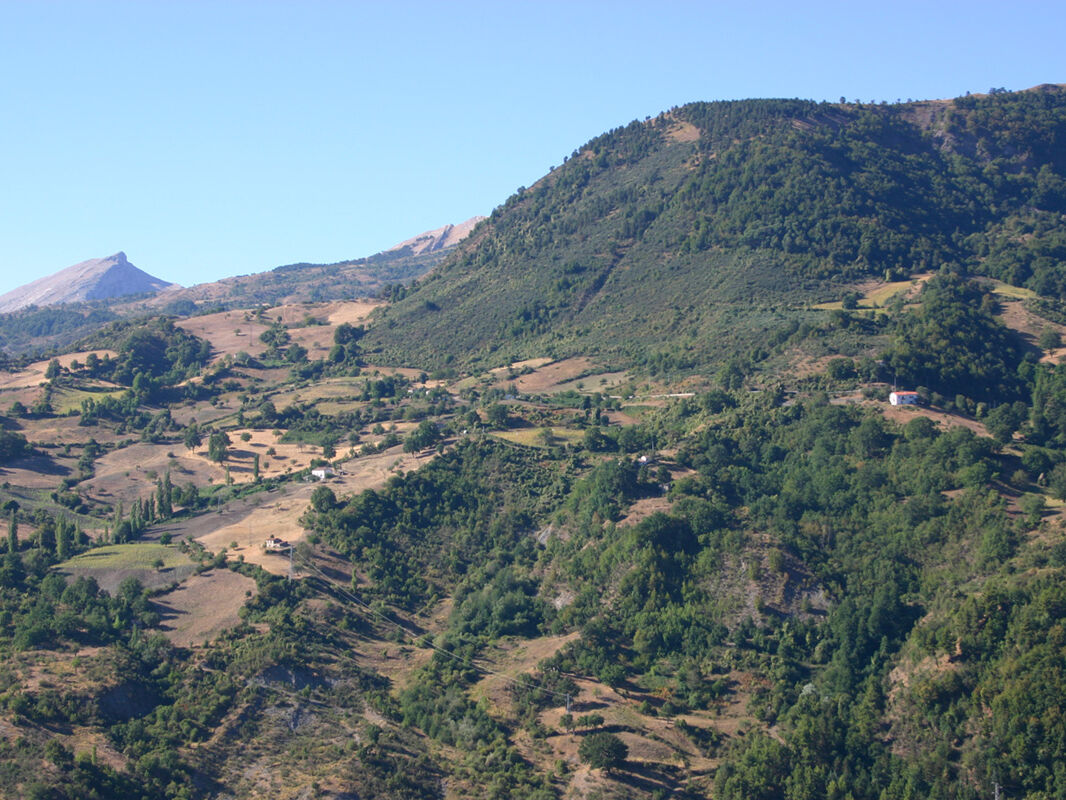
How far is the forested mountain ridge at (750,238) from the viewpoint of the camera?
155250mm

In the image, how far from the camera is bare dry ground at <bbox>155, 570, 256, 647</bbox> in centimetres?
8825

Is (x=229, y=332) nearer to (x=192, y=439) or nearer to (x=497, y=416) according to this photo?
(x=192, y=439)

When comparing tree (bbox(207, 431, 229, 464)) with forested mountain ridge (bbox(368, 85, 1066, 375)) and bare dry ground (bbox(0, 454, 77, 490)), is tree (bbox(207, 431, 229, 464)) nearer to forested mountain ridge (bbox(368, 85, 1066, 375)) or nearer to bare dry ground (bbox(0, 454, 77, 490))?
bare dry ground (bbox(0, 454, 77, 490))

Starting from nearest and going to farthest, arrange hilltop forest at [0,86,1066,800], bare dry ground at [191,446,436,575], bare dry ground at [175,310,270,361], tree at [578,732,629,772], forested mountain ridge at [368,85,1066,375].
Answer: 1. tree at [578,732,629,772]
2. hilltop forest at [0,86,1066,800]
3. bare dry ground at [191,446,436,575]
4. forested mountain ridge at [368,85,1066,375]
5. bare dry ground at [175,310,270,361]

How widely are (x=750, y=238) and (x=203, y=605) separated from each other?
99242 millimetres

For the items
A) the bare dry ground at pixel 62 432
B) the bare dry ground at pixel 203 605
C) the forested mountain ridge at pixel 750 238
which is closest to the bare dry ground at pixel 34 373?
the bare dry ground at pixel 62 432

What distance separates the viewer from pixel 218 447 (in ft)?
438

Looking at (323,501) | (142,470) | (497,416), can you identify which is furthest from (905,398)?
(142,470)

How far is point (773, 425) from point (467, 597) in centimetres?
3342

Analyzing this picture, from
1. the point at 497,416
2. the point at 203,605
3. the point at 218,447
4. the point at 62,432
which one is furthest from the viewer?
the point at 62,432

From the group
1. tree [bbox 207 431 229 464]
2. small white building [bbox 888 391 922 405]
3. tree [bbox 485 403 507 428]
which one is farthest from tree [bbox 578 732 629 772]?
tree [bbox 207 431 229 464]

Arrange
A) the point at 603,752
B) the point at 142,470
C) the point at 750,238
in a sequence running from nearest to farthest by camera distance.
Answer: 1. the point at 603,752
2. the point at 142,470
3. the point at 750,238

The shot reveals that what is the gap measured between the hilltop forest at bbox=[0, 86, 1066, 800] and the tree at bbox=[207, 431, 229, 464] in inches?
27.1

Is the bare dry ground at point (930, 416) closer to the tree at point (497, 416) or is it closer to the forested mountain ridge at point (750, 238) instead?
the forested mountain ridge at point (750, 238)
